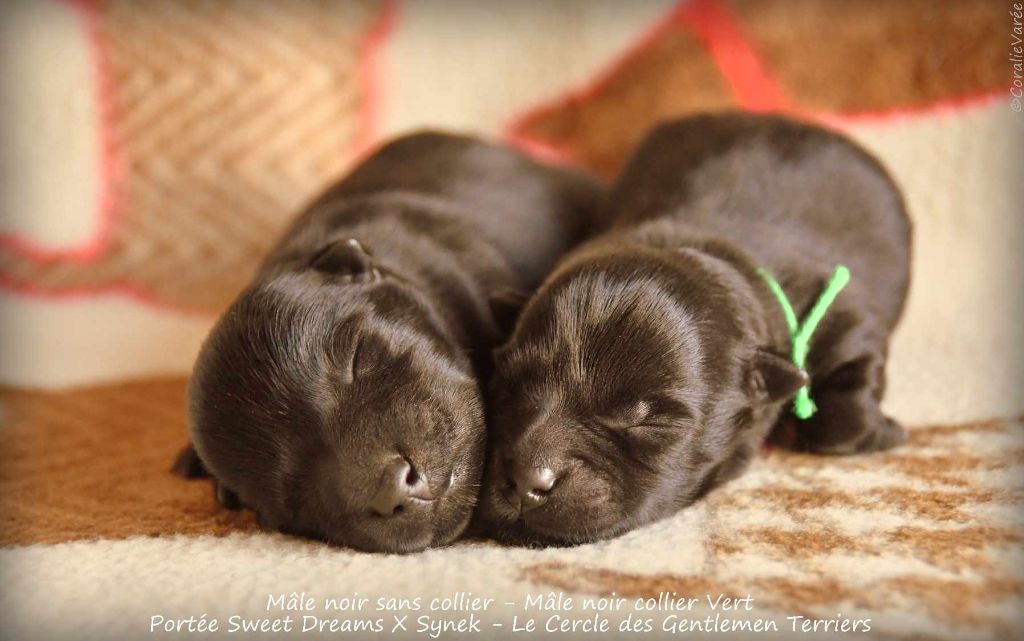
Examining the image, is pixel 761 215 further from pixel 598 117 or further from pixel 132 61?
pixel 132 61

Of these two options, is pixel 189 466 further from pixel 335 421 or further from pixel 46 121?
pixel 46 121

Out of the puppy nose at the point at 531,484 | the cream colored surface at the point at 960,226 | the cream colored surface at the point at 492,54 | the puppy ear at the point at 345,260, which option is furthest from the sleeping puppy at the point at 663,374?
the cream colored surface at the point at 492,54

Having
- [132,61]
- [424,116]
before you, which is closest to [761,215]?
[424,116]

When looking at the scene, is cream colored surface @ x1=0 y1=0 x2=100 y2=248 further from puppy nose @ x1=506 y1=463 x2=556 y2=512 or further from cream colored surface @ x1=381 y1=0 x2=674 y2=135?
puppy nose @ x1=506 y1=463 x2=556 y2=512

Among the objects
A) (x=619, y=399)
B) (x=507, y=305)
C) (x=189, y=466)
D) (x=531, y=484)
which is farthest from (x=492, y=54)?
(x=531, y=484)

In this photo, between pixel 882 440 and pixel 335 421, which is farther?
pixel 882 440

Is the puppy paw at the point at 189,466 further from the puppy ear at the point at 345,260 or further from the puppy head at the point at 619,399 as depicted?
the puppy head at the point at 619,399

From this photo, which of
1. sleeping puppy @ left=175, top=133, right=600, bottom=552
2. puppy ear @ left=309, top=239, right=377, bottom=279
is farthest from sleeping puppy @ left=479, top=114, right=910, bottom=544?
puppy ear @ left=309, top=239, right=377, bottom=279
